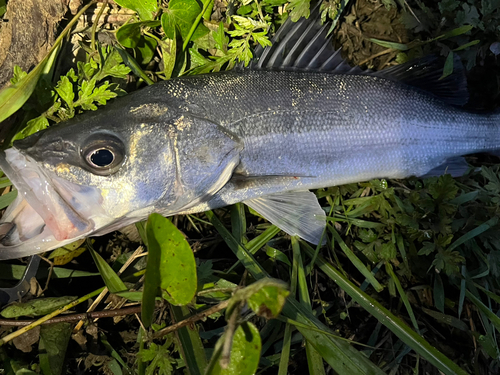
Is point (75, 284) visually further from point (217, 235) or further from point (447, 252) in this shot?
point (447, 252)

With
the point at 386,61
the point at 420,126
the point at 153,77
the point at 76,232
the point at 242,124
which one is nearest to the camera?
the point at 76,232

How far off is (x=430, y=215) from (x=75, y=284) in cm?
248

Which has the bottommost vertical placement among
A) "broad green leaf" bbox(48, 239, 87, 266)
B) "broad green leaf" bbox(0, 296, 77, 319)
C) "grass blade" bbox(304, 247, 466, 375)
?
"grass blade" bbox(304, 247, 466, 375)

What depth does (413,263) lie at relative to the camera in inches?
91.2

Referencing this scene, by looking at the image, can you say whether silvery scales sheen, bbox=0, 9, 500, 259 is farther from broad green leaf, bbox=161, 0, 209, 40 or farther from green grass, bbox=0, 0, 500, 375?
broad green leaf, bbox=161, 0, 209, 40

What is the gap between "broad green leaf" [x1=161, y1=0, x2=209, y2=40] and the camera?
2264 mm

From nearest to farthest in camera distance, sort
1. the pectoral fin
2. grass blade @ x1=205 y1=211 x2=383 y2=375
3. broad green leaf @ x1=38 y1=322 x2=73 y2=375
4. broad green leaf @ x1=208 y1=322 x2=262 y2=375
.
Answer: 1. broad green leaf @ x1=208 y1=322 x2=262 y2=375
2. grass blade @ x1=205 y1=211 x2=383 y2=375
3. broad green leaf @ x1=38 y1=322 x2=73 y2=375
4. the pectoral fin

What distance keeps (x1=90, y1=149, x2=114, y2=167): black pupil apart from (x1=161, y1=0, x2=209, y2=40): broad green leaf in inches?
41.4

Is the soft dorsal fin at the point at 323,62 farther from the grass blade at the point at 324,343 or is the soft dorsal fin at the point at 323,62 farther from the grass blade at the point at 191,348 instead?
the grass blade at the point at 191,348

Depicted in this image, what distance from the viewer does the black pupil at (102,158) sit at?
5.61ft

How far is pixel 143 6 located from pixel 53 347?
2251 millimetres

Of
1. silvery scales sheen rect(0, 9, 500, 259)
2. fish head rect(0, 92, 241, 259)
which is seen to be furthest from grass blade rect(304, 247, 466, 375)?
fish head rect(0, 92, 241, 259)

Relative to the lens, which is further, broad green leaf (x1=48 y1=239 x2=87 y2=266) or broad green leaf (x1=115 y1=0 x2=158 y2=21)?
broad green leaf (x1=115 y1=0 x2=158 y2=21)

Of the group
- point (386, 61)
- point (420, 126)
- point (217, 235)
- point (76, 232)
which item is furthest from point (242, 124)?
point (386, 61)
